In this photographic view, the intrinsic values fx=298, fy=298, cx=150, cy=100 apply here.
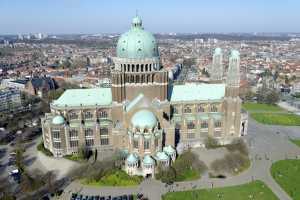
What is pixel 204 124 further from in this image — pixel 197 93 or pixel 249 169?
pixel 249 169

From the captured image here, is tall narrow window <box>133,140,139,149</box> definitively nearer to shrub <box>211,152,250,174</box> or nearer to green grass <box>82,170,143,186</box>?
green grass <box>82,170,143,186</box>

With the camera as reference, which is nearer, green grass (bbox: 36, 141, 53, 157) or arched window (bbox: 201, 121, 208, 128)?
green grass (bbox: 36, 141, 53, 157)

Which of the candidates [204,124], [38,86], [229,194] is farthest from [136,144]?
[38,86]

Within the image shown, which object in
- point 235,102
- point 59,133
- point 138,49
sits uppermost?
point 138,49

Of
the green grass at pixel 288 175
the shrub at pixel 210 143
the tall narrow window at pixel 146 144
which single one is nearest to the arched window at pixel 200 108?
the shrub at pixel 210 143

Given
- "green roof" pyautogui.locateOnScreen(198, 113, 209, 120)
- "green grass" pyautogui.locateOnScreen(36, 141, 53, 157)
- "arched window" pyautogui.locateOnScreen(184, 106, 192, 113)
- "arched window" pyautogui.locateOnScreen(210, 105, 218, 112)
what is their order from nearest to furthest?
"green grass" pyautogui.locateOnScreen(36, 141, 53, 157) < "green roof" pyautogui.locateOnScreen(198, 113, 209, 120) < "arched window" pyautogui.locateOnScreen(184, 106, 192, 113) < "arched window" pyautogui.locateOnScreen(210, 105, 218, 112)

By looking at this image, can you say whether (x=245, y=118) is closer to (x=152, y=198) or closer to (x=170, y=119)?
(x=170, y=119)

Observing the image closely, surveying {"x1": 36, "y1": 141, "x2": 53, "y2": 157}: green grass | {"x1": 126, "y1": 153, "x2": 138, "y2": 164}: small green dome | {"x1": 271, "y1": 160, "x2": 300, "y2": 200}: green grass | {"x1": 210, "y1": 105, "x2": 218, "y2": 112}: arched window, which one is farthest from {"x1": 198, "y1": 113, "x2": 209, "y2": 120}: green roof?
{"x1": 36, "y1": 141, "x2": 53, "y2": 157}: green grass

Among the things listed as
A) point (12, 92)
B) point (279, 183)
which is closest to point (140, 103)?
point (279, 183)
